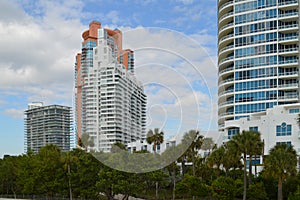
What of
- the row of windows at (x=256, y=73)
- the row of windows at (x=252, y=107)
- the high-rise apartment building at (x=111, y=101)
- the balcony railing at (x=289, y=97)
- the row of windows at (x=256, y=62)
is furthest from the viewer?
the row of windows at (x=256, y=62)

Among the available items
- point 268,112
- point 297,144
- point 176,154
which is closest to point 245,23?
point 268,112

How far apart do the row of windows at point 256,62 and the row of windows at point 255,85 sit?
244 centimetres

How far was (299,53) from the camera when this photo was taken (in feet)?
185

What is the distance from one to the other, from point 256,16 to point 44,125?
52.9m

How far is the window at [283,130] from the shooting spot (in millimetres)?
45016

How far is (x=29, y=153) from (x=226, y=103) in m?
27.7

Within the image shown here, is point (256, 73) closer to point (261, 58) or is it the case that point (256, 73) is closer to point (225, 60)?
point (261, 58)

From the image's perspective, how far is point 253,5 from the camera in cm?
5947

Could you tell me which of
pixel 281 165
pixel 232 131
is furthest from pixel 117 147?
pixel 232 131

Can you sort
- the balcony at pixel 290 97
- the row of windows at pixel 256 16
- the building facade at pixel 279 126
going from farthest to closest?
1. the row of windows at pixel 256 16
2. the balcony at pixel 290 97
3. the building facade at pixel 279 126

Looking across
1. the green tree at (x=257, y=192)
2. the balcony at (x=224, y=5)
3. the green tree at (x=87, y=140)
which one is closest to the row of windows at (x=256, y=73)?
the balcony at (x=224, y=5)

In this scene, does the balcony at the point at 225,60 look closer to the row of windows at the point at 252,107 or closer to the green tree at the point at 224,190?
the row of windows at the point at 252,107

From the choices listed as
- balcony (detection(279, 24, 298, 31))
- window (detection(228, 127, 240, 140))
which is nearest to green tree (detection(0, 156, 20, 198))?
window (detection(228, 127, 240, 140))

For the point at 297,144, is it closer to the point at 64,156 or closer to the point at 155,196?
the point at 155,196
